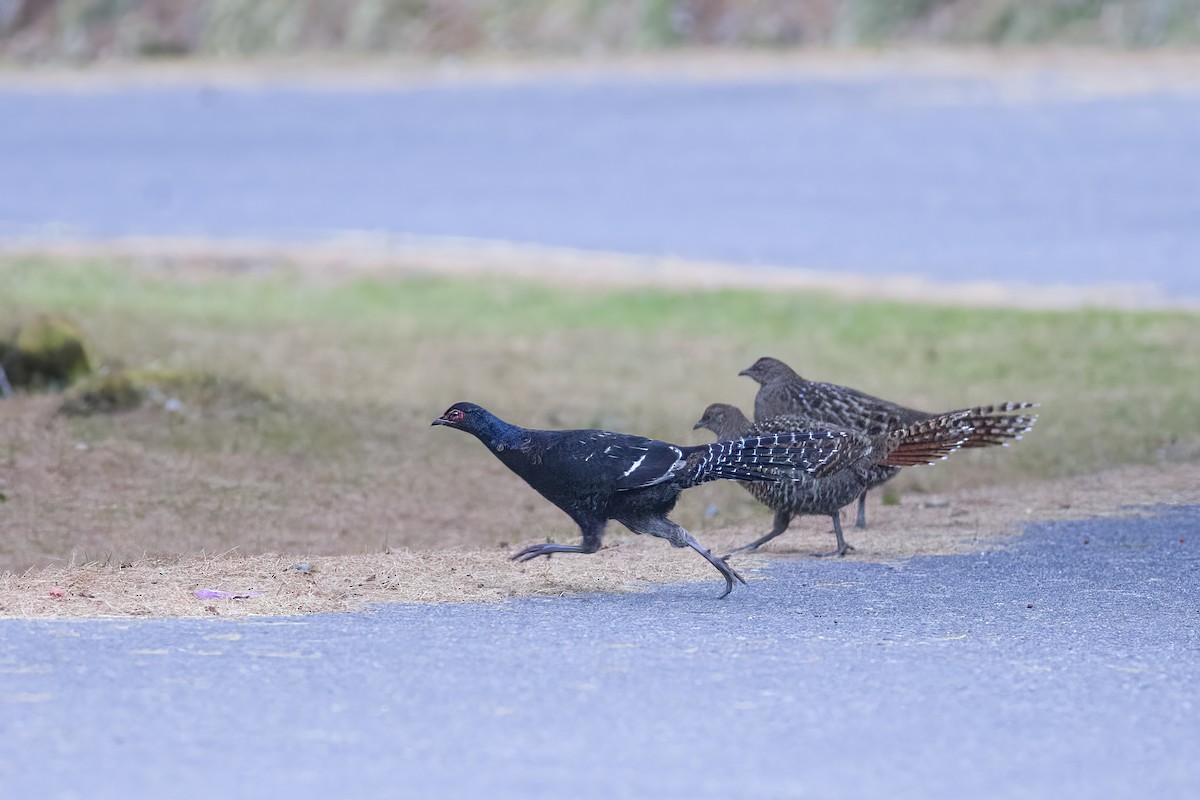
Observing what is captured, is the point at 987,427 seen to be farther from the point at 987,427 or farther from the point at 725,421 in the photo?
the point at 725,421

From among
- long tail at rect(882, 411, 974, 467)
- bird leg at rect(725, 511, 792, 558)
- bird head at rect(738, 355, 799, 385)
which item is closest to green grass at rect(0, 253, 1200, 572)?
bird head at rect(738, 355, 799, 385)

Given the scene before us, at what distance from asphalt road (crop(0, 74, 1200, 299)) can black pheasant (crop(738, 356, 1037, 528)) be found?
1173cm

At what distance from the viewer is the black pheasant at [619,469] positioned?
8.45 m

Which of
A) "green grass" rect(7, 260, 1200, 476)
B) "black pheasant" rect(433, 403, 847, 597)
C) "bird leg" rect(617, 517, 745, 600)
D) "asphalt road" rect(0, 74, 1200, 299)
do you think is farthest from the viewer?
"asphalt road" rect(0, 74, 1200, 299)

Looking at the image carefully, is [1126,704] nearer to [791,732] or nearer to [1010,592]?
[791,732]

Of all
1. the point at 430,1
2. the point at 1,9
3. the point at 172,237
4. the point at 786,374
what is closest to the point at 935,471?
the point at 786,374

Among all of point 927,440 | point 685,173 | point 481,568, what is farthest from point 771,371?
point 685,173

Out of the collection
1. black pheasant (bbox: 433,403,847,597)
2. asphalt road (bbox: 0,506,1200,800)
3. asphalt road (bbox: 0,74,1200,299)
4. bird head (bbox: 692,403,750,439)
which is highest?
asphalt road (bbox: 0,74,1200,299)

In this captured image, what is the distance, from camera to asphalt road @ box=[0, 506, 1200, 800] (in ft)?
18.4

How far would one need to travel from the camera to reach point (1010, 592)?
8.73 meters

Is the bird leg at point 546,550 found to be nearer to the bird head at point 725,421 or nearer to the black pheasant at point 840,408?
the bird head at point 725,421

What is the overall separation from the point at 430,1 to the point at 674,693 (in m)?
51.8

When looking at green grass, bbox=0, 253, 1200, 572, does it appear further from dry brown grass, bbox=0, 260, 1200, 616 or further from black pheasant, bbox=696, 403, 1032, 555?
black pheasant, bbox=696, 403, 1032, 555

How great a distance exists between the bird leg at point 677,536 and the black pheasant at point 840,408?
6.35 ft
